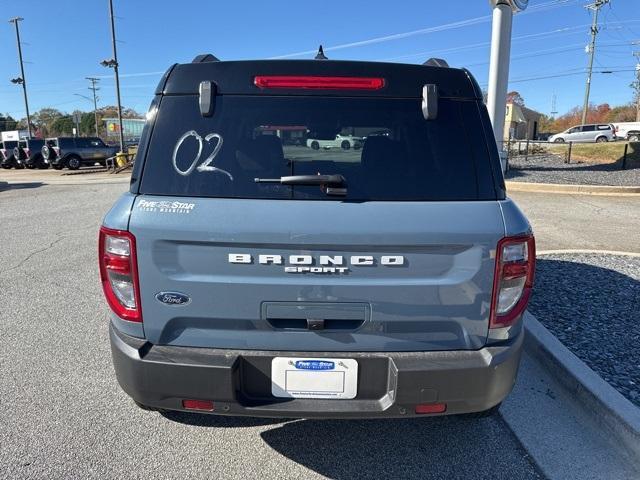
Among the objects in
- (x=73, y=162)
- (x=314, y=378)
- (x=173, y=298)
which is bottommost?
(x=314, y=378)

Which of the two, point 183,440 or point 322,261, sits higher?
point 322,261

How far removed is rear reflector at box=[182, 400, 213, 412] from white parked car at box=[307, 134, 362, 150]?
1304 mm

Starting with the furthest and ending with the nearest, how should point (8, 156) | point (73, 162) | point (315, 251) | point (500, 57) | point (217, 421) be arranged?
point (8, 156), point (73, 162), point (500, 57), point (217, 421), point (315, 251)

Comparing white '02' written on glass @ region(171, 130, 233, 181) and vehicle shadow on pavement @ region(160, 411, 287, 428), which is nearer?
white '02' written on glass @ region(171, 130, 233, 181)

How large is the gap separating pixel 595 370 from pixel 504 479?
140 centimetres

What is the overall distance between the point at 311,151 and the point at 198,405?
4.30 ft

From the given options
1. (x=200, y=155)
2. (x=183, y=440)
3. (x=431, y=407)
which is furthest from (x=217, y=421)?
(x=200, y=155)

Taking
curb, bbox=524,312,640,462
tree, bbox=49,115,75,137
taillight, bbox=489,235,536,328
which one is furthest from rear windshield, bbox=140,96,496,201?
tree, bbox=49,115,75,137

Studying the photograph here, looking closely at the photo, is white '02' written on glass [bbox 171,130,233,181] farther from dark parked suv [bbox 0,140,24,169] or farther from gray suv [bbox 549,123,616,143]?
gray suv [bbox 549,123,616,143]

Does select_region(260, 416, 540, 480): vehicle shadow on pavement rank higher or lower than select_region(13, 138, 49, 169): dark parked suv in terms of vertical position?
lower

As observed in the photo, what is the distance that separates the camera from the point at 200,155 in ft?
7.30

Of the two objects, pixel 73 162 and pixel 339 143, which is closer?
pixel 339 143

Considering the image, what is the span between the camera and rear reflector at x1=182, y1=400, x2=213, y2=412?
85.1 inches

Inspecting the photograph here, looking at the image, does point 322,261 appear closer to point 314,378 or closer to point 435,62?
point 314,378
